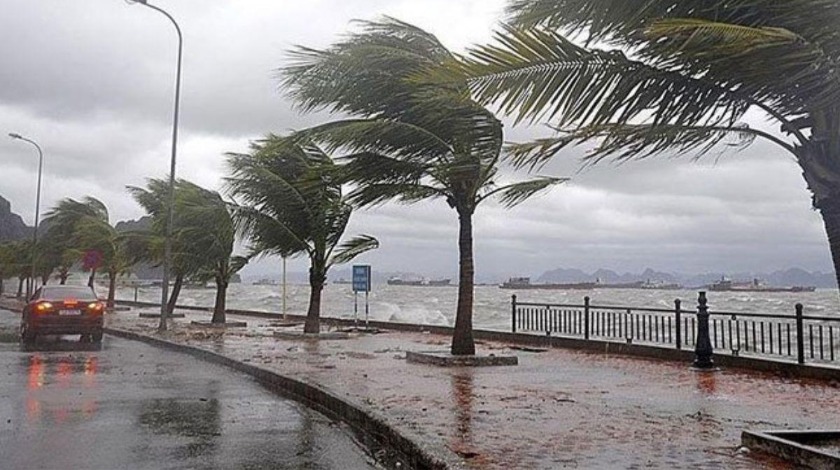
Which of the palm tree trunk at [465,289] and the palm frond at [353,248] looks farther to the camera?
the palm frond at [353,248]

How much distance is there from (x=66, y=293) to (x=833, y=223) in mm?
21355

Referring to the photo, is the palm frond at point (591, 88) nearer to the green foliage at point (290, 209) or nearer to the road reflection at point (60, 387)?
the road reflection at point (60, 387)

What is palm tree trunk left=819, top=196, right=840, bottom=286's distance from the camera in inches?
263

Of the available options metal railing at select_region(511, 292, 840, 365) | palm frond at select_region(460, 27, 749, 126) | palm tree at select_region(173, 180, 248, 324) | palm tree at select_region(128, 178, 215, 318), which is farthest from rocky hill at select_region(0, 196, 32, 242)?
palm frond at select_region(460, 27, 749, 126)

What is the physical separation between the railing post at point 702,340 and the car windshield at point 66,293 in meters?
16.2

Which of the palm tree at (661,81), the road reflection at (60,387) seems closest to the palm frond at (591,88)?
the palm tree at (661,81)

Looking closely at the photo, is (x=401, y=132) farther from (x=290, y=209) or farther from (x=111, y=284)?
(x=111, y=284)

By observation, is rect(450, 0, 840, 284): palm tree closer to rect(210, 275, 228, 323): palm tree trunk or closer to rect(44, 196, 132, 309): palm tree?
rect(210, 275, 228, 323): palm tree trunk

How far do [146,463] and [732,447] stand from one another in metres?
5.04

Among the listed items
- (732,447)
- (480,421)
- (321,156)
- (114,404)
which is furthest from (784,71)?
(321,156)

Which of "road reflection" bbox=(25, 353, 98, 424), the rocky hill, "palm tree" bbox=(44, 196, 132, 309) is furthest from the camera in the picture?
the rocky hill

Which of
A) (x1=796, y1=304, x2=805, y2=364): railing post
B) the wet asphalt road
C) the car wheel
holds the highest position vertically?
(x1=796, y1=304, x2=805, y2=364): railing post

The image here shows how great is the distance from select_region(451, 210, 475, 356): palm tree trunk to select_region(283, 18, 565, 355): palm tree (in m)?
0.02

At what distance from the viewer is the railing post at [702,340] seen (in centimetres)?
1488
